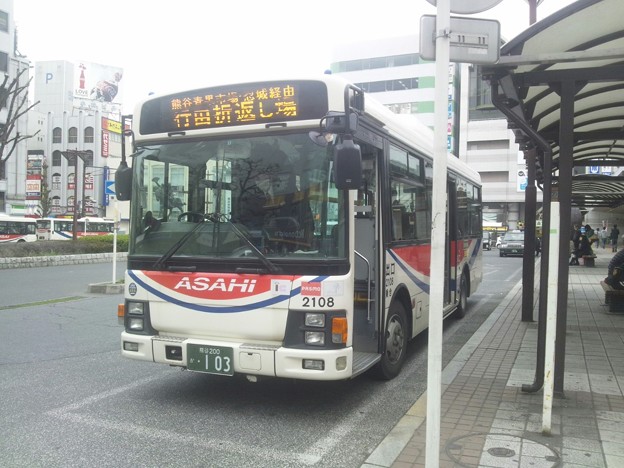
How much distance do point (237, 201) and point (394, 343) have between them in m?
2.56

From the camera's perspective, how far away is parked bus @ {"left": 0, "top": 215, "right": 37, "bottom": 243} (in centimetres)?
3747

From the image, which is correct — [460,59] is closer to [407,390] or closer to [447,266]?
[407,390]

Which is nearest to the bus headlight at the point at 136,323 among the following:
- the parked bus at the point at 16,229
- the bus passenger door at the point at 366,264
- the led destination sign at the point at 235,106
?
the led destination sign at the point at 235,106

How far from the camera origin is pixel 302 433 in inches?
182

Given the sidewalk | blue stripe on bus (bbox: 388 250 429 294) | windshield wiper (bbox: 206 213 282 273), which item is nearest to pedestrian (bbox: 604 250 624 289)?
the sidewalk

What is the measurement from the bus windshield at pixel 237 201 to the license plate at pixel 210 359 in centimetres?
81

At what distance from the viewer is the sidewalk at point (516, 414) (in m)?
3.99

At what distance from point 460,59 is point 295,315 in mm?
2450

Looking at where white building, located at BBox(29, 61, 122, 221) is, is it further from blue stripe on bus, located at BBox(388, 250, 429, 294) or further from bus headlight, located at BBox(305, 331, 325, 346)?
bus headlight, located at BBox(305, 331, 325, 346)

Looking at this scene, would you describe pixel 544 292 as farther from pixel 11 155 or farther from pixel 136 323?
pixel 11 155

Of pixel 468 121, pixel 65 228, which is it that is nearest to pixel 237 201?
pixel 65 228

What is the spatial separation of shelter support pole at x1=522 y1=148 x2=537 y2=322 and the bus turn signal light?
6.23 metres

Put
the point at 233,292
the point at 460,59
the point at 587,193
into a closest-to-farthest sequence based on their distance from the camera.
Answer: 1. the point at 460,59
2. the point at 233,292
3. the point at 587,193

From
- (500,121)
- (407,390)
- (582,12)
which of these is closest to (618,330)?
(407,390)
